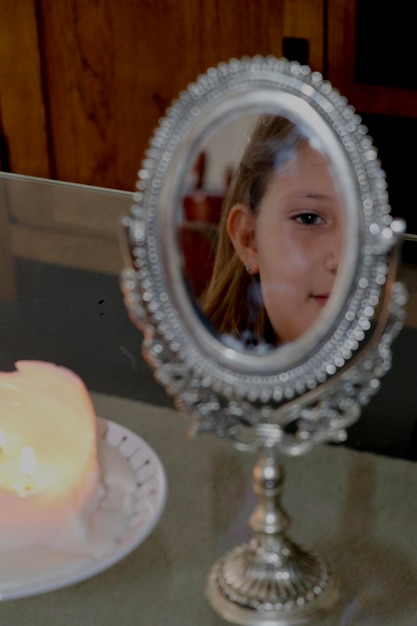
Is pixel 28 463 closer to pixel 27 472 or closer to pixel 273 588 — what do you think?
pixel 27 472

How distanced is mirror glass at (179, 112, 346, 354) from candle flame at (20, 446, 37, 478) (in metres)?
0.20

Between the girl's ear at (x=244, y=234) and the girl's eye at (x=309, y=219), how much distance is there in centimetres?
3

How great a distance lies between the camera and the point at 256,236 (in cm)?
81

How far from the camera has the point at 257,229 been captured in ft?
2.66

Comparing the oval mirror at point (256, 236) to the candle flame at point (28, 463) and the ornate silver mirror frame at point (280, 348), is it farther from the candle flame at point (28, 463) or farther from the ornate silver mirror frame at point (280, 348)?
the candle flame at point (28, 463)

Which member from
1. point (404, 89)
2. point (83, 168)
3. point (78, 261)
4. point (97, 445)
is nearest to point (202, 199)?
point (97, 445)

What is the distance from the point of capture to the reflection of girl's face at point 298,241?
0.76m

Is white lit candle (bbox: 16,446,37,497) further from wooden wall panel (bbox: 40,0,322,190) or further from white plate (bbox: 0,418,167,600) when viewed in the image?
wooden wall panel (bbox: 40,0,322,190)

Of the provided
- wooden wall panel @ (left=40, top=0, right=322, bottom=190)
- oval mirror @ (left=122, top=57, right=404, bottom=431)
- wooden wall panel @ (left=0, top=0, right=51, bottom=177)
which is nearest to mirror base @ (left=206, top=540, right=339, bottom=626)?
oval mirror @ (left=122, top=57, right=404, bottom=431)

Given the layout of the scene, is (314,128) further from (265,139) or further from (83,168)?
(83,168)

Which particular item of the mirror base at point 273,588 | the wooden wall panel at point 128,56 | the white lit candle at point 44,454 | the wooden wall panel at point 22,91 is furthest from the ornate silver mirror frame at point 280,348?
the wooden wall panel at point 22,91

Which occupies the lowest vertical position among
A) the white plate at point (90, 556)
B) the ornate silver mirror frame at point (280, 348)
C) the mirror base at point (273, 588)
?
the mirror base at point (273, 588)

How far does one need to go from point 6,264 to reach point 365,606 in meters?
0.62

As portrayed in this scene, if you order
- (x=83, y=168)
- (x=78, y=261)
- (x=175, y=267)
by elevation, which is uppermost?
(x=175, y=267)
